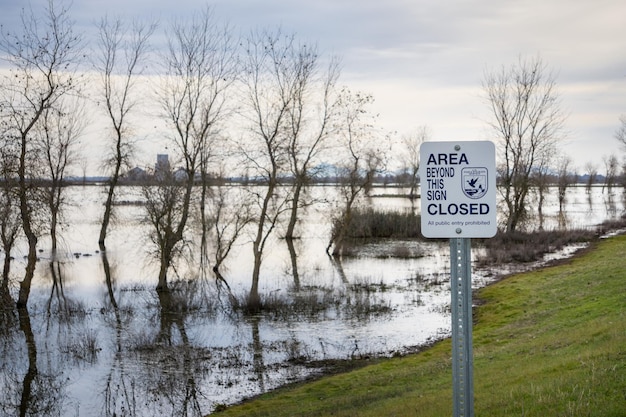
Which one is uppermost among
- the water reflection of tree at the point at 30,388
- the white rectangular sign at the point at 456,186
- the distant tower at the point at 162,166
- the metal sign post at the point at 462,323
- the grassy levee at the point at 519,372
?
the distant tower at the point at 162,166

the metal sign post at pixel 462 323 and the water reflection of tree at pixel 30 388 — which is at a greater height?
the metal sign post at pixel 462 323

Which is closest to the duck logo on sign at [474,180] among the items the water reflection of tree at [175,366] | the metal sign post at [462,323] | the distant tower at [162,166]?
the metal sign post at [462,323]

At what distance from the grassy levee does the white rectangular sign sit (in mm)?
3766

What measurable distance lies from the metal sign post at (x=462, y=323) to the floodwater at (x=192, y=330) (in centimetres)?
1076

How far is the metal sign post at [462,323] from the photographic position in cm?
493

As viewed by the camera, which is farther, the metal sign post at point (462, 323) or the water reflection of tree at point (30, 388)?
the water reflection of tree at point (30, 388)

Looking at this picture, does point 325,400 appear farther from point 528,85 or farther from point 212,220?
point 528,85

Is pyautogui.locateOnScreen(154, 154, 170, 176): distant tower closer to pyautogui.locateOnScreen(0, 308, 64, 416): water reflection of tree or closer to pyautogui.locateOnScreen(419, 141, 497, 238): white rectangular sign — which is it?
pyautogui.locateOnScreen(0, 308, 64, 416): water reflection of tree

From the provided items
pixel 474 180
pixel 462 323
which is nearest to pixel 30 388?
pixel 462 323

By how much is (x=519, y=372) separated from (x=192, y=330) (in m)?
13.6

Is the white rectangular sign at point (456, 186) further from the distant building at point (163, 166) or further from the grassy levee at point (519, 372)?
the distant building at point (163, 166)

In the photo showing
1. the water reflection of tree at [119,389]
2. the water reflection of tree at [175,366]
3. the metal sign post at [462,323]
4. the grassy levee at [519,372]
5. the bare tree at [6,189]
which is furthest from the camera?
the bare tree at [6,189]

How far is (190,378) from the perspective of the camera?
17328 mm

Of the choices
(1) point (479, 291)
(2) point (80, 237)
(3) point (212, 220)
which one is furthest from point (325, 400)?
(2) point (80, 237)
